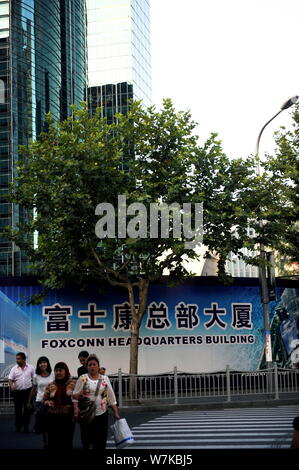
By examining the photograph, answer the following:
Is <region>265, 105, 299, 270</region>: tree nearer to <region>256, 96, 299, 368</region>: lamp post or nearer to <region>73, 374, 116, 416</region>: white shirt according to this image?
<region>256, 96, 299, 368</region>: lamp post

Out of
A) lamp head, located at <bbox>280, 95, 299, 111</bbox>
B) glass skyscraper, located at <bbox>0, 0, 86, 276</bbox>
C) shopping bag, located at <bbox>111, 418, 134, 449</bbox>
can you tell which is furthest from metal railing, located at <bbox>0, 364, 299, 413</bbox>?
glass skyscraper, located at <bbox>0, 0, 86, 276</bbox>

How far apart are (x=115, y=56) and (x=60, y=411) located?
377 feet

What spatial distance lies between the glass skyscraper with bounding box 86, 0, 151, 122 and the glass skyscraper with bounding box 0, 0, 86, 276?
9.90 metres

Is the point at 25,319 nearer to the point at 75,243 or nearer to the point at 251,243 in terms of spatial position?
the point at 75,243

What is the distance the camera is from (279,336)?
A: 26.6 m

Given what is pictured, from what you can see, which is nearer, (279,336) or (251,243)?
(251,243)

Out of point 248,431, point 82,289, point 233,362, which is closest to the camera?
point 248,431

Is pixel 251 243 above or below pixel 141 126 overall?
below

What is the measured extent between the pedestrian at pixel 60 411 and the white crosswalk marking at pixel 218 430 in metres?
2.60

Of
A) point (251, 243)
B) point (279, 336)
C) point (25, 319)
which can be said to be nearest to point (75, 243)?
point (25, 319)

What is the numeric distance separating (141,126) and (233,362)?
9.50 m

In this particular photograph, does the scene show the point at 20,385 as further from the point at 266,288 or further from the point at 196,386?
the point at 266,288

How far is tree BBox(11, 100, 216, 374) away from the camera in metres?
21.0

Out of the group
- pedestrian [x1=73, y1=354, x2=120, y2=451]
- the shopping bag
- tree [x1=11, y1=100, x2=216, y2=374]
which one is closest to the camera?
the shopping bag
